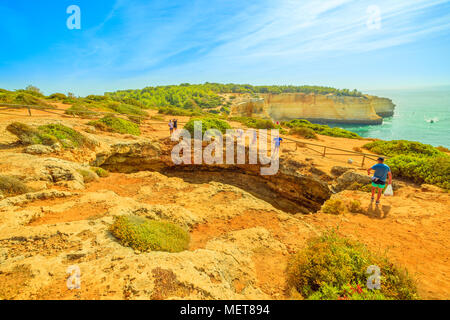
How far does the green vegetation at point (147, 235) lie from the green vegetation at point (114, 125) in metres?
12.5

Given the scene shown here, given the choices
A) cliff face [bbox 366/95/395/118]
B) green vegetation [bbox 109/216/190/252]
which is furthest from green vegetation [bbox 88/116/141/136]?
cliff face [bbox 366/95/395/118]

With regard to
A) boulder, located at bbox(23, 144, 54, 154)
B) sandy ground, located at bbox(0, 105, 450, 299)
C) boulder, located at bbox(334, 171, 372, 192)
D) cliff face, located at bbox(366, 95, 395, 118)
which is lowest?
sandy ground, located at bbox(0, 105, 450, 299)

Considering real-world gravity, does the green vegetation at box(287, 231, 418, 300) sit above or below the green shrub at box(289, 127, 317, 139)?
below

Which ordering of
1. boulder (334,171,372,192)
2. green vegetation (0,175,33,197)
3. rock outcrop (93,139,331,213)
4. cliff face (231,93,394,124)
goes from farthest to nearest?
1. cliff face (231,93,394,124)
2. rock outcrop (93,139,331,213)
3. boulder (334,171,372,192)
4. green vegetation (0,175,33,197)

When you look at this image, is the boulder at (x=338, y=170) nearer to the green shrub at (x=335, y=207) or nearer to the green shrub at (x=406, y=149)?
the green shrub at (x=335, y=207)

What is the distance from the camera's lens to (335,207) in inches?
297

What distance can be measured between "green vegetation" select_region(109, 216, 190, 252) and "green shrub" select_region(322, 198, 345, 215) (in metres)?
5.54

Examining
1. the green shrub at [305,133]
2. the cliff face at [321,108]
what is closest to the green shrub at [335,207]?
the green shrub at [305,133]

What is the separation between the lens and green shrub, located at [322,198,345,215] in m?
7.37

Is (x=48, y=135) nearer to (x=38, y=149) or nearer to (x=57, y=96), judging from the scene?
(x=38, y=149)

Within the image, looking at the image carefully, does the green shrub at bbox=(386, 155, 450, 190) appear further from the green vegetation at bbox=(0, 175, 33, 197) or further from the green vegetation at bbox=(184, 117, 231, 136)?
the green vegetation at bbox=(0, 175, 33, 197)

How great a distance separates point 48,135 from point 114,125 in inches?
241

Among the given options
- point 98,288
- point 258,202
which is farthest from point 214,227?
point 98,288

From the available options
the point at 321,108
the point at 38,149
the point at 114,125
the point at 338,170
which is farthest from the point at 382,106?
the point at 38,149
